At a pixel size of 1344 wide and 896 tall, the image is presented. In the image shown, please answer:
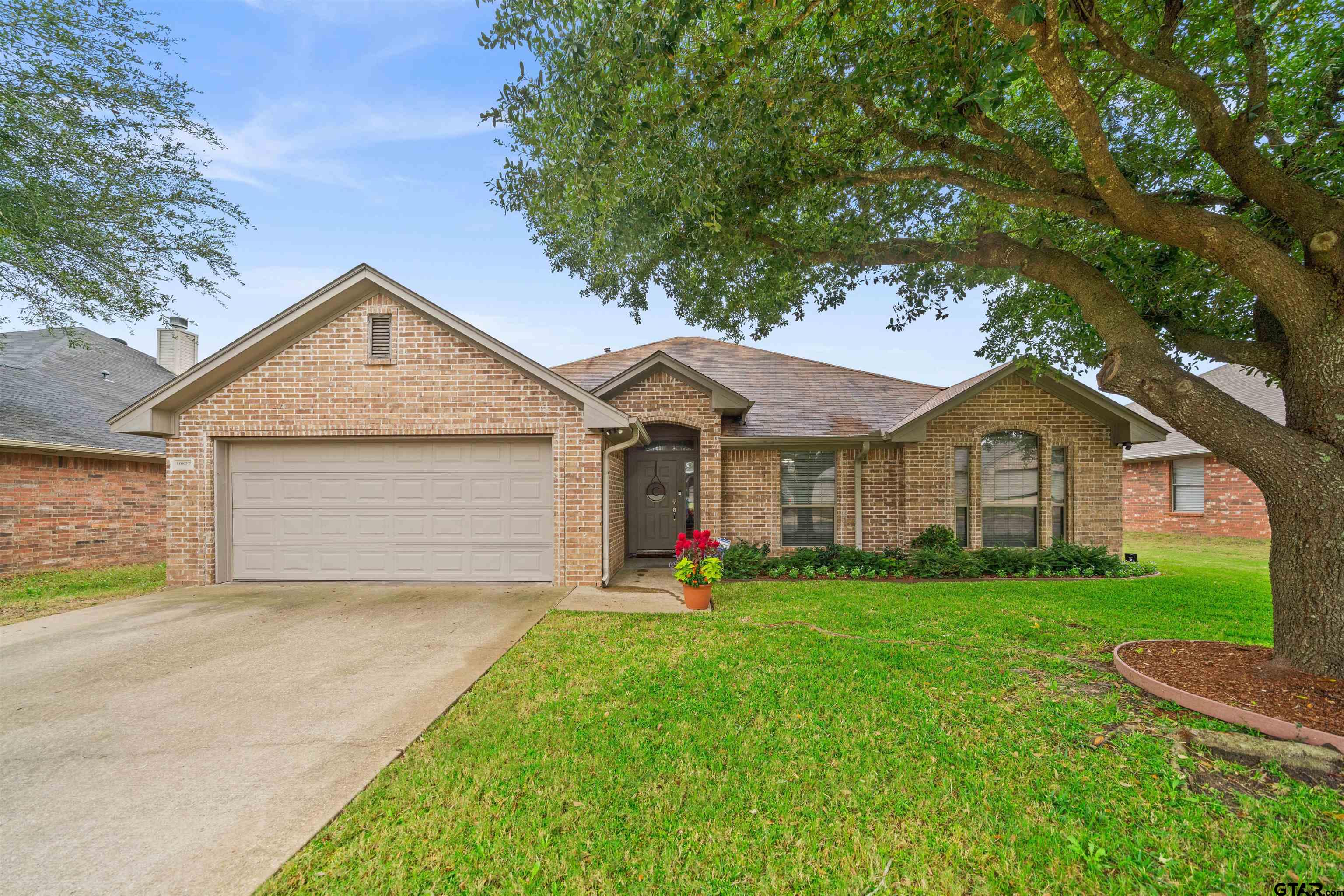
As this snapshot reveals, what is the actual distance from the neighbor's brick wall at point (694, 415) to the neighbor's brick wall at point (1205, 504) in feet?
40.7

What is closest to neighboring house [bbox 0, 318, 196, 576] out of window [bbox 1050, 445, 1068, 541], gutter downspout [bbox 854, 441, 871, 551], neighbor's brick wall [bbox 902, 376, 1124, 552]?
gutter downspout [bbox 854, 441, 871, 551]

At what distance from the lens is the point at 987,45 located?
Answer: 4.96 meters

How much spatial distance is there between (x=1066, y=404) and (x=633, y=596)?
938 centimetres

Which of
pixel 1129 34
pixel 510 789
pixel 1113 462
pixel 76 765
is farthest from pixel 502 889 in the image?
pixel 1113 462

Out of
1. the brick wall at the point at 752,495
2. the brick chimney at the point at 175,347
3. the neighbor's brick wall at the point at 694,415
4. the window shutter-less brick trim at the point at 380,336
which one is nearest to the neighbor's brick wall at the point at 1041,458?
the brick wall at the point at 752,495

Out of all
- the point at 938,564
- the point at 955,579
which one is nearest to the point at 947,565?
the point at 938,564

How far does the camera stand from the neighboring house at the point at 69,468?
9.80 meters

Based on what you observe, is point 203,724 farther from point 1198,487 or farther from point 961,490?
point 1198,487

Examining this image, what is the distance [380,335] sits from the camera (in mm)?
8555

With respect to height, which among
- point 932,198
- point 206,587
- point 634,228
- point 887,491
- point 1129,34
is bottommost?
point 206,587

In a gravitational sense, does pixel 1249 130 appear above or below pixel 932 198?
below

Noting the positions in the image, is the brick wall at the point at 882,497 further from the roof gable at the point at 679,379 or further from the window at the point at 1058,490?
the window at the point at 1058,490

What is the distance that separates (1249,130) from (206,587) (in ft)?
45.0

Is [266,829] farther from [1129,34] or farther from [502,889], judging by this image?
[1129,34]
